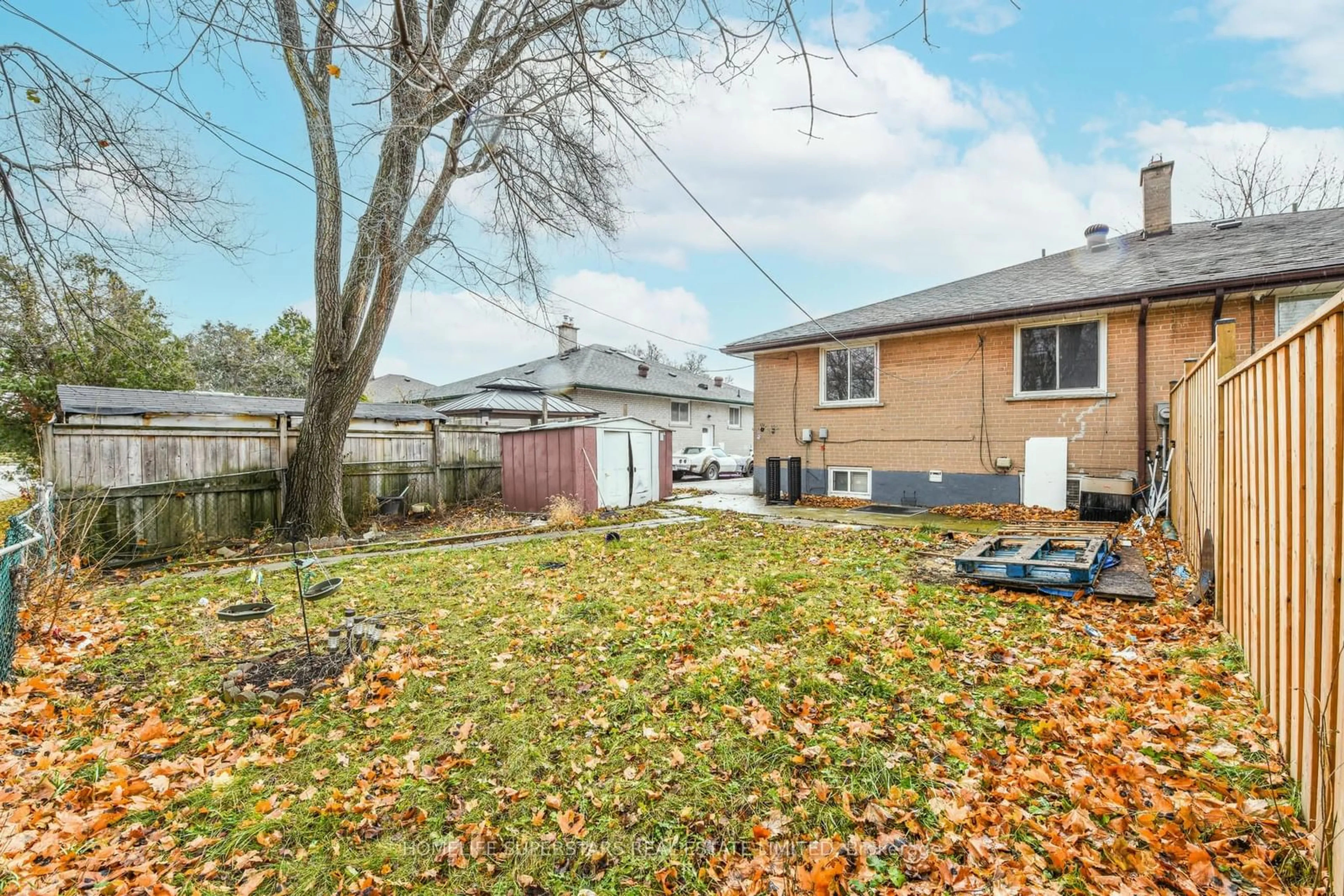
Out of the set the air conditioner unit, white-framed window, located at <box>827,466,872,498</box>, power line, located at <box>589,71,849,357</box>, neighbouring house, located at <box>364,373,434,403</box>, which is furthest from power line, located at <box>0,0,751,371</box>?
neighbouring house, located at <box>364,373,434,403</box>

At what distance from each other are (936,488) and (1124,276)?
15.4 ft

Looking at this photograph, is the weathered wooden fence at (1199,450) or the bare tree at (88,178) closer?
the weathered wooden fence at (1199,450)

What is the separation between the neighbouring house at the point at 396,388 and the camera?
31859 mm

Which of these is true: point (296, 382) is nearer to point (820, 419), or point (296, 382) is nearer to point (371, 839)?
point (820, 419)

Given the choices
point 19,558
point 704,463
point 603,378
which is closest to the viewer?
point 19,558

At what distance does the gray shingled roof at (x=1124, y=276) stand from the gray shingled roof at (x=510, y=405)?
25.2 feet

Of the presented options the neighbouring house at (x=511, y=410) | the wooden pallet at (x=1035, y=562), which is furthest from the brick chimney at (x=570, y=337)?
the wooden pallet at (x=1035, y=562)

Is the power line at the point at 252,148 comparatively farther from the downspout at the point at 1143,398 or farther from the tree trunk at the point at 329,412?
the downspout at the point at 1143,398

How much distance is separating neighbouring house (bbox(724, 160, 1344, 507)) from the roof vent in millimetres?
38

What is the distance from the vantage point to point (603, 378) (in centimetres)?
2417

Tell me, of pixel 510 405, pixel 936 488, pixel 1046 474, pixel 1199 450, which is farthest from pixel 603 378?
pixel 1199 450

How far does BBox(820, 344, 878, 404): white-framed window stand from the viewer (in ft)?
38.6

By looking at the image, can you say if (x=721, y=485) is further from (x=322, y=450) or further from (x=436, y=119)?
(x=436, y=119)

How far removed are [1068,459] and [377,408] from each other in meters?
14.2
